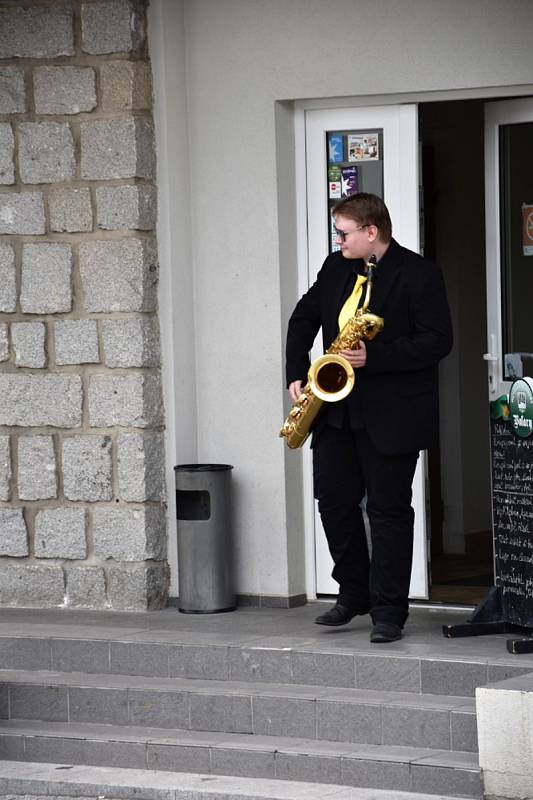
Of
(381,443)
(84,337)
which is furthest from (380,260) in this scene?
(84,337)

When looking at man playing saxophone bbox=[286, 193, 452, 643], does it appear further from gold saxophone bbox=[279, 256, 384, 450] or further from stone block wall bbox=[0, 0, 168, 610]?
stone block wall bbox=[0, 0, 168, 610]

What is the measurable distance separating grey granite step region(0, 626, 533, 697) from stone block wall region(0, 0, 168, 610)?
79cm

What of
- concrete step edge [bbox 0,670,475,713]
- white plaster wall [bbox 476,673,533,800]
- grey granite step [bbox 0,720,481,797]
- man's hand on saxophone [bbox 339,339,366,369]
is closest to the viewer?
white plaster wall [bbox 476,673,533,800]

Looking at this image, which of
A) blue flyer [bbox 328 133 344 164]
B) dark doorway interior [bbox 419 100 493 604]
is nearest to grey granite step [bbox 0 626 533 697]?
blue flyer [bbox 328 133 344 164]

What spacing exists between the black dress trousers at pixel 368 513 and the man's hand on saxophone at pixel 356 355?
1.27ft

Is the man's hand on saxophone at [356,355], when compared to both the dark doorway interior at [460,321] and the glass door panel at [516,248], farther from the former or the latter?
the dark doorway interior at [460,321]

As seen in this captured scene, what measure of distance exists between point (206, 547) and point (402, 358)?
184cm

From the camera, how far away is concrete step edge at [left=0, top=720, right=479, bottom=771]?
6.54 m

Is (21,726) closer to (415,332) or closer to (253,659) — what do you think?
(253,659)

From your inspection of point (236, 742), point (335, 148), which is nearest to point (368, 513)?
point (236, 742)

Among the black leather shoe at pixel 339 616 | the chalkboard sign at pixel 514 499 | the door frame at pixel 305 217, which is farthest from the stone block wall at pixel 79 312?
the chalkboard sign at pixel 514 499

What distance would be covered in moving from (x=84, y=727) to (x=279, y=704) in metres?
0.93

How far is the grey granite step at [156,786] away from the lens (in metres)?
6.44

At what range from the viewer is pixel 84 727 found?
7422mm
